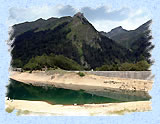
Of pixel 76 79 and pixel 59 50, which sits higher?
pixel 59 50

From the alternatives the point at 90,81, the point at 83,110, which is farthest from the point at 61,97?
the point at 90,81

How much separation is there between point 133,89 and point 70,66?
184 ft

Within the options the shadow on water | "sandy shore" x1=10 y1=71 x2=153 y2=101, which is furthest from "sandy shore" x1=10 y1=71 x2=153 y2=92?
the shadow on water

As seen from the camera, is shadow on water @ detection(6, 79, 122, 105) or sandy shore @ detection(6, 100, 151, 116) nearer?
sandy shore @ detection(6, 100, 151, 116)

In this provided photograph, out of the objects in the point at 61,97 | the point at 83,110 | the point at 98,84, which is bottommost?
the point at 61,97

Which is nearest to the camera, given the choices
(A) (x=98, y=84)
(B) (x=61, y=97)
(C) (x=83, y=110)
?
(C) (x=83, y=110)

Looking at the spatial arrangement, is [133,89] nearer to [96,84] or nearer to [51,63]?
[96,84]

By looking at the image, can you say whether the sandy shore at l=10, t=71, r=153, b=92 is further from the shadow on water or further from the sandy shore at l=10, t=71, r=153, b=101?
the shadow on water

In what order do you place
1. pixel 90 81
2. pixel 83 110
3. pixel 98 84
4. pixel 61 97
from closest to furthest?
pixel 83 110 < pixel 61 97 < pixel 98 84 < pixel 90 81

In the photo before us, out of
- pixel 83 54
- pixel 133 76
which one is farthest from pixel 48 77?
pixel 83 54

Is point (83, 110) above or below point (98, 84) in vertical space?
below

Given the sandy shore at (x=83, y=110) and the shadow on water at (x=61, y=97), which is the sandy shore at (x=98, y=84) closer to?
the shadow on water at (x=61, y=97)

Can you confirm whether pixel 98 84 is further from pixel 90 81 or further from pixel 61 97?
pixel 61 97

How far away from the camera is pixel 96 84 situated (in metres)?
63.7
